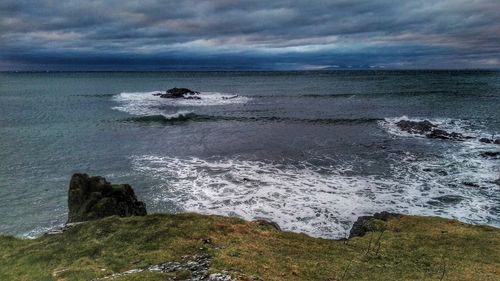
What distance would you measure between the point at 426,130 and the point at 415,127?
7.35 feet

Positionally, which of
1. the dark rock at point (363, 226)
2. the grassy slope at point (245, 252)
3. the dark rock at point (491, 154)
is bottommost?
the dark rock at point (491, 154)

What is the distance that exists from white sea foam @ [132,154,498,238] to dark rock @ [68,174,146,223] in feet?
15.7

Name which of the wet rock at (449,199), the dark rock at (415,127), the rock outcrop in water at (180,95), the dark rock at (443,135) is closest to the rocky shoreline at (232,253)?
the wet rock at (449,199)

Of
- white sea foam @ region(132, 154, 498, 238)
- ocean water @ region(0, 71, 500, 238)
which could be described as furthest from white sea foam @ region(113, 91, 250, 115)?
white sea foam @ region(132, 154, 498, 238)

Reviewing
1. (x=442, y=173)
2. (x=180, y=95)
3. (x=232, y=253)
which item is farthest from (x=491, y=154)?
(x=180, y=95)

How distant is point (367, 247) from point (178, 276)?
8.26m

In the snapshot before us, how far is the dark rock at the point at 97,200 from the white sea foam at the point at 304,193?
15.7 ft

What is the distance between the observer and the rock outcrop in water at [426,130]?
50312 millimetres

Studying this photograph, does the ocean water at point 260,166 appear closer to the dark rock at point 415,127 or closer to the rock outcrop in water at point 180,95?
the dark rock at point 415,127

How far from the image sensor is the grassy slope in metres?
13.4

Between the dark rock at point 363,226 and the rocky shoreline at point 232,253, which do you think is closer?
the rocky shoreline at point 232,253

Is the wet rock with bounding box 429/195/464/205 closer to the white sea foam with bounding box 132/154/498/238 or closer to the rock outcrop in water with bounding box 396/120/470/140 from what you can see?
the white sea foam with bounding box 132/154/498/238

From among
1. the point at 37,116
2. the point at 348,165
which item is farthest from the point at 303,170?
the point at 37,116

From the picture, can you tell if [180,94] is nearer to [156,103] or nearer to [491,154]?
[156,103]
